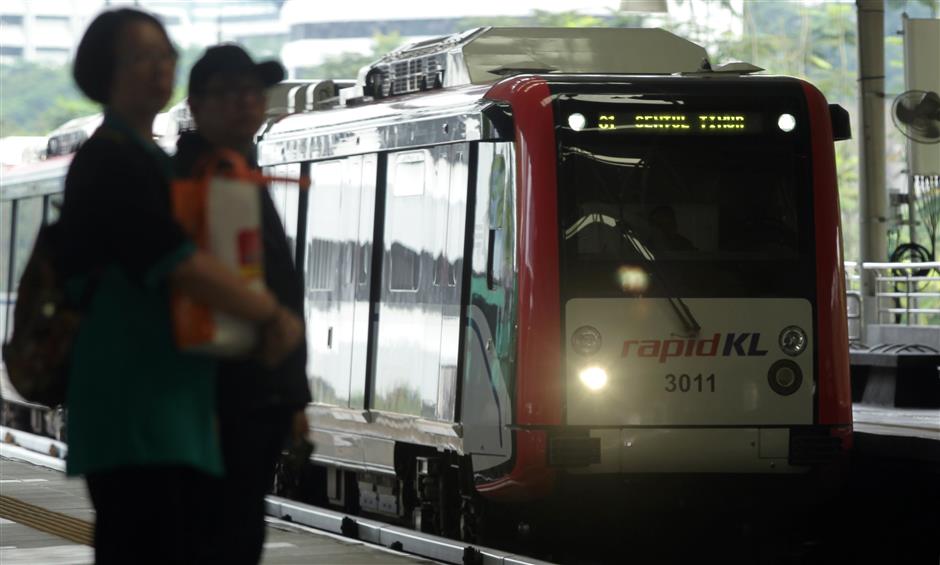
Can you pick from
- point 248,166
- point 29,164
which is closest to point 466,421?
point 248,166

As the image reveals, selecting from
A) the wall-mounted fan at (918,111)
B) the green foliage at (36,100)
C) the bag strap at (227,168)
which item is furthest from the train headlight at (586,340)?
the green foliage at (36,100)

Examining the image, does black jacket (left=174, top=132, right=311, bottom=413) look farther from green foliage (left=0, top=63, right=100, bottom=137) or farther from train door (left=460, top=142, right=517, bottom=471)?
green foliage (left=0, top=63, right=100, bottom=137)

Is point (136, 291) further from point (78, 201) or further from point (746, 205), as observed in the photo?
point (746, 205)

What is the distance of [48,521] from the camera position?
11.7m

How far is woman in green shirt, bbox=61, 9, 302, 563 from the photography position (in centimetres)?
428

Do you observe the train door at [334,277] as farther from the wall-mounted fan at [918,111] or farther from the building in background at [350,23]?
the building in background at [350,23]

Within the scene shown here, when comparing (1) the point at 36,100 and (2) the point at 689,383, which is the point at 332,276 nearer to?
(2) the point at 689,383

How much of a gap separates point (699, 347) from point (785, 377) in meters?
0.55

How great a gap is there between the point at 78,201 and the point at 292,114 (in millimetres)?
11194

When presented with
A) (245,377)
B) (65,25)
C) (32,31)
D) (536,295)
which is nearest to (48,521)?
(536,295)

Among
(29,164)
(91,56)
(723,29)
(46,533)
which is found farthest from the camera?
(723,29)

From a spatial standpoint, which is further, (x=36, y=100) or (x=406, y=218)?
(x=36, y=100)

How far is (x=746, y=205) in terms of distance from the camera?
38.4 ft

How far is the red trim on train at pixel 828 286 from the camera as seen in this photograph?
11742 millimetres
